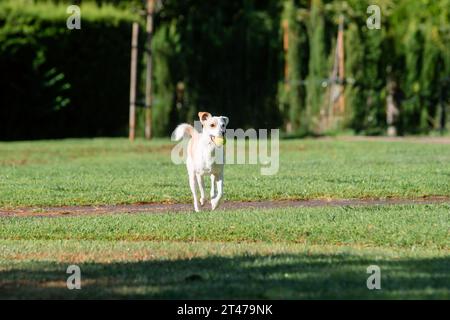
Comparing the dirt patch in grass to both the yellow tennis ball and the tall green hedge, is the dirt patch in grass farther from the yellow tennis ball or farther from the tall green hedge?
the tall green hedge

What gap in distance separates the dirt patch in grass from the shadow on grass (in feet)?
15.3

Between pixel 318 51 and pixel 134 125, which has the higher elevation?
pixel 318 51

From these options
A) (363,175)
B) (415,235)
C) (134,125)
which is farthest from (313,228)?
(134,125)

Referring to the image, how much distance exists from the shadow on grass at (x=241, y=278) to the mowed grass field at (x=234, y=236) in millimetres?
12

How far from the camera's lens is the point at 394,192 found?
17125 mm

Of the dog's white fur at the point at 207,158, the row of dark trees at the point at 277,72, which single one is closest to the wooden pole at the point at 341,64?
the row of dark trees at the point at 277,72

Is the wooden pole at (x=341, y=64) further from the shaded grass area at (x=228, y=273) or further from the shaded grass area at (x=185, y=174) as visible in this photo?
the shaded grass area at (x=228, y=273)

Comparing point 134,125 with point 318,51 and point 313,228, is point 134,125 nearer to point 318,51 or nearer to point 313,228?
point 318,51

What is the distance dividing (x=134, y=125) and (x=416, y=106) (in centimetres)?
909

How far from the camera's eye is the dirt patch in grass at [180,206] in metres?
15.7

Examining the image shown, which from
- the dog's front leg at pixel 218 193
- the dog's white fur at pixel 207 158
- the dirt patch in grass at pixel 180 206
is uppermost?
the dog's white fur at pixel 207 158

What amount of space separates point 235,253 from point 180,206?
492cm

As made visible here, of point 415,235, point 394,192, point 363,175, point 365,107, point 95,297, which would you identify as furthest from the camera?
point 365,107

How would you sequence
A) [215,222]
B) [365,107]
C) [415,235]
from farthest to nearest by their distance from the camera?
[365,107] → [215,222] → [415,235]
